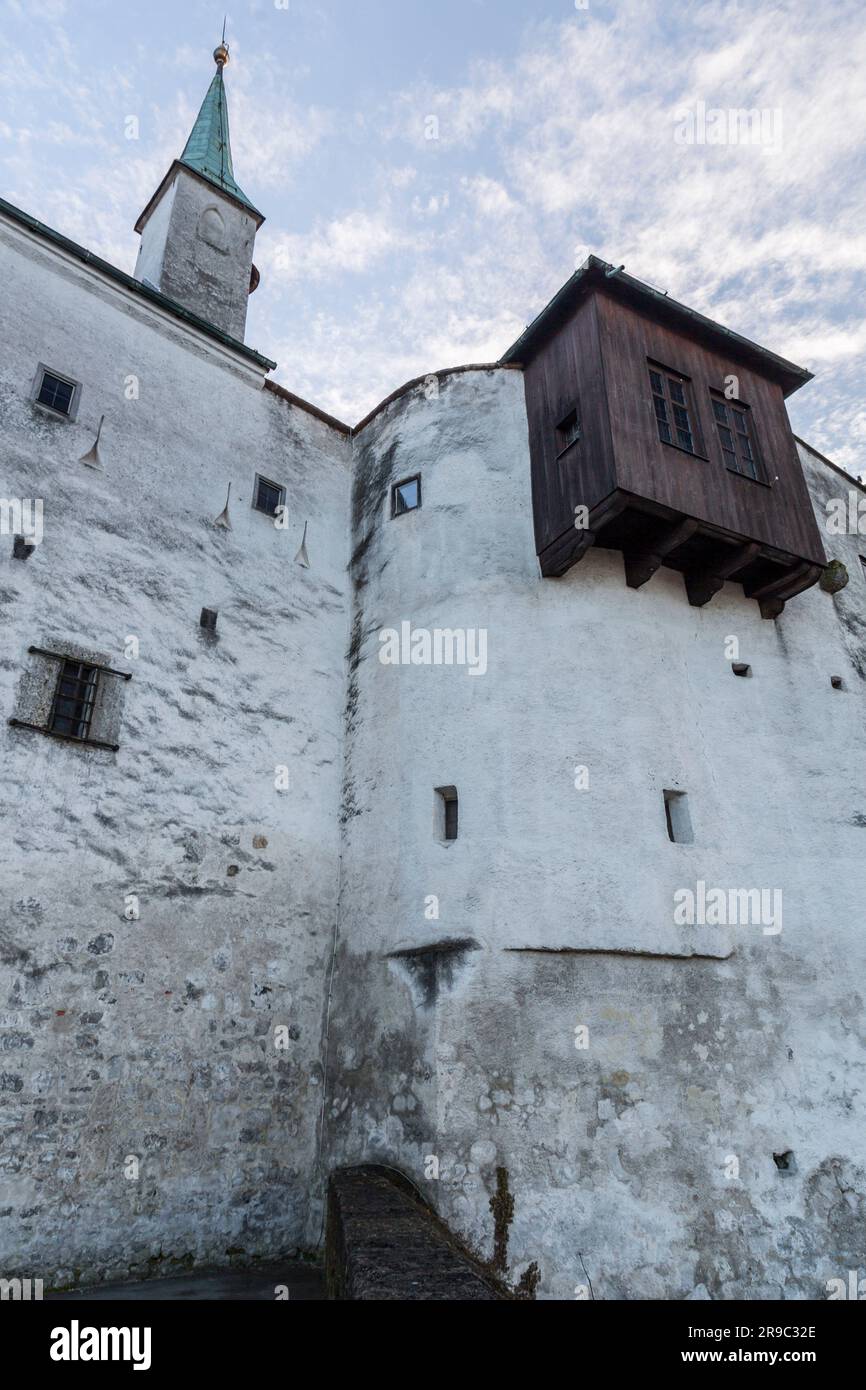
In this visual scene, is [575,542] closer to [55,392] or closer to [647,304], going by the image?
[647,304]

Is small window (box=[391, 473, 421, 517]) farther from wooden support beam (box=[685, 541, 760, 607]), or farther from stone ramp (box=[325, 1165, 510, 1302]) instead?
stone ramp (box=[325, 1165, 510, 1302])

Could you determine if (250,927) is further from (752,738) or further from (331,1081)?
(752,738)

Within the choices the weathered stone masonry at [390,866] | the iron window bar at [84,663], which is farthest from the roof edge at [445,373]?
the iron window bar at [84,663]

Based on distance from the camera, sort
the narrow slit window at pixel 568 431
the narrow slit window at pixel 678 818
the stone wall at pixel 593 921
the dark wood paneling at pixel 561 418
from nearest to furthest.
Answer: the stone wall at pixel 593 921 → the narrow slit window at pixel 678 818 → the dark wood paneling at pixel 561 418 → the narrow slit window at pixel 568 431

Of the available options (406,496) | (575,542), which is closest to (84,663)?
(406,496)

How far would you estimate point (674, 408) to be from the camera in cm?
1086

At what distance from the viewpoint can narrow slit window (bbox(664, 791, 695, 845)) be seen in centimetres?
938

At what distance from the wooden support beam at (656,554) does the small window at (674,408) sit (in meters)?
1.17

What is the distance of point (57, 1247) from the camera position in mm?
7219

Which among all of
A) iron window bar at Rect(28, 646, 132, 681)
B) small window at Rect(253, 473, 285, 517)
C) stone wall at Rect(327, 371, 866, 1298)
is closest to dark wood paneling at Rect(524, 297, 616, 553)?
stone wall at Rect(327, 371, 866, 1298)

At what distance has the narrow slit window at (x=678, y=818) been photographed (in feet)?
30.8

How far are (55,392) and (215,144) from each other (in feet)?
35.7

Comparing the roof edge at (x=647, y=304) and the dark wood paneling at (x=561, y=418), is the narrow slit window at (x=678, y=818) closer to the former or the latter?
the dark wood paneling at (x=561, y=418)
